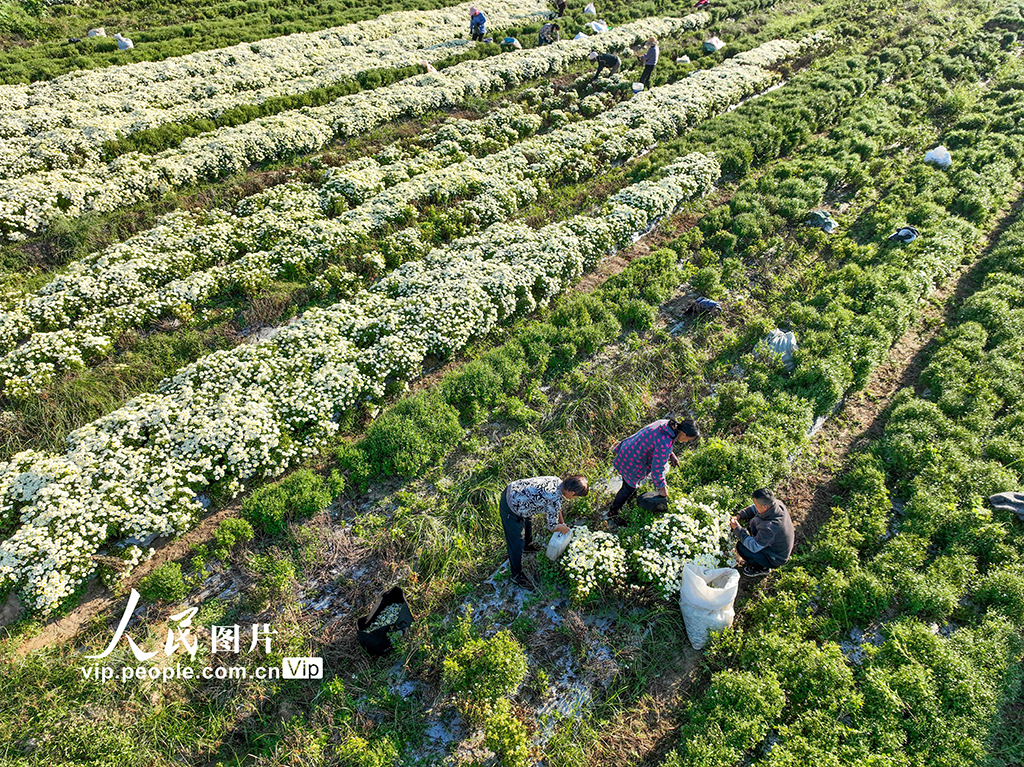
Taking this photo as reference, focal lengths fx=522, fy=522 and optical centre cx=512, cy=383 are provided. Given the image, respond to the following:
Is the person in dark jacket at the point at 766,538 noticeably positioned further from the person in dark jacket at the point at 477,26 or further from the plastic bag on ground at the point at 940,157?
the person in dark jacket at the point at 477,26

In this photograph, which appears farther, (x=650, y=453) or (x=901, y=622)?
(x=650, y=453)

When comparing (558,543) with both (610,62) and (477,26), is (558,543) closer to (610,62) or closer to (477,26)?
(610,62)

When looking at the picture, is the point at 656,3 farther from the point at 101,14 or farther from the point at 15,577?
the point at 15,577

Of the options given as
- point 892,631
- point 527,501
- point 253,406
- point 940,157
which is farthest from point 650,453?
point 940,157

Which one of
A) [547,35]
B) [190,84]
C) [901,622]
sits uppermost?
[547,35]

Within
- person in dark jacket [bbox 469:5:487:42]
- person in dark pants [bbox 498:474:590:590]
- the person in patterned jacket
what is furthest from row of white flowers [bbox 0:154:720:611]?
person in dark jacket [bbox 469:5:487:42]

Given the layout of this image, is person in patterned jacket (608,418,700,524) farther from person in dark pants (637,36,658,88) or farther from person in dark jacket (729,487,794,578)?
person in dark pants (637,36,658,88)
